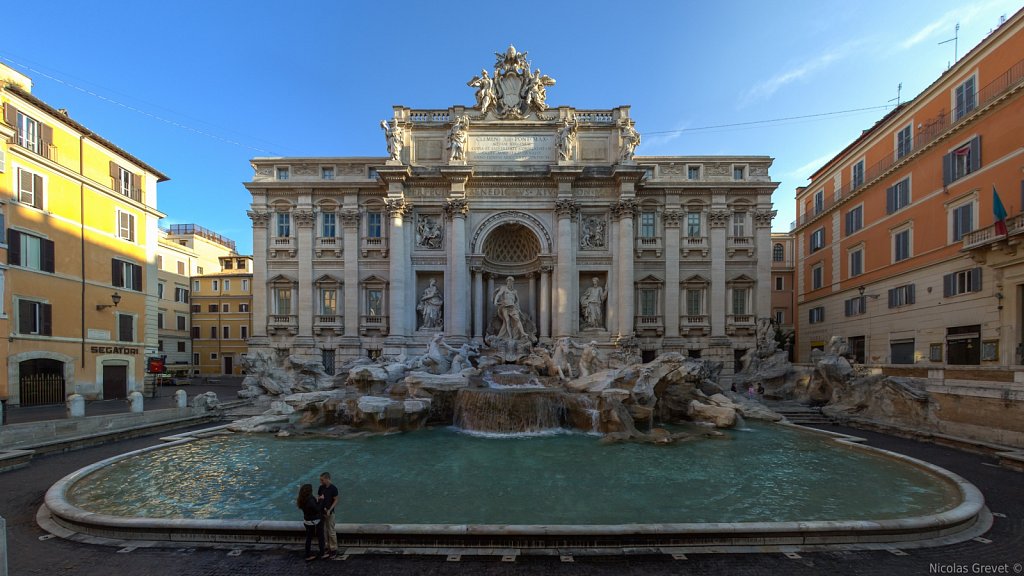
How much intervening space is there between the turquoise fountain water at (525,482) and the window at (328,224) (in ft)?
48.4

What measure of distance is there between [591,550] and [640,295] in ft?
65.8

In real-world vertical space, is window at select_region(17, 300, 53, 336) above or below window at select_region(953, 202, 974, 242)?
below

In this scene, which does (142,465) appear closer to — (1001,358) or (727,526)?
(727,526)

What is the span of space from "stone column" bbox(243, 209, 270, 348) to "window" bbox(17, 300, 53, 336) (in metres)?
8.23

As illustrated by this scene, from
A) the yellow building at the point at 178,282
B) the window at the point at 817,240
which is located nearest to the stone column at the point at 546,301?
the window at the point at 817,240

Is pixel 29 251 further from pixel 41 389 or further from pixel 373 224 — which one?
pixel 373 224

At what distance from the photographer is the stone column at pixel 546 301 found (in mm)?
24453

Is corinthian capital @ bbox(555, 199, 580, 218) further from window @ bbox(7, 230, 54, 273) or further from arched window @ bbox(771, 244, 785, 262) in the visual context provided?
arched window @ bbox(771, 244, 785, 262)

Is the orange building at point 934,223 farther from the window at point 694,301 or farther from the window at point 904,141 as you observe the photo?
the window at point 694,301

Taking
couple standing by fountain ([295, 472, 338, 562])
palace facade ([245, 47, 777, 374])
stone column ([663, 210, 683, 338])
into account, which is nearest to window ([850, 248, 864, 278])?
palace facade ([245, 47, 777, 374])

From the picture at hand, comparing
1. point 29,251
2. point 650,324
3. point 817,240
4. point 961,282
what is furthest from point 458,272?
point 817,240

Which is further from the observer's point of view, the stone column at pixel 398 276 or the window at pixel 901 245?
the stone column at pixel 398 276

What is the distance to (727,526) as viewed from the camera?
6.33 meters

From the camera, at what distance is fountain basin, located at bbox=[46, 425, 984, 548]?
248 inches
